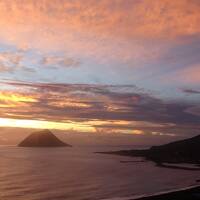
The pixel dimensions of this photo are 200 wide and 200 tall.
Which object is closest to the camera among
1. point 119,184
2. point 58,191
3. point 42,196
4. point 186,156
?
point 42,196

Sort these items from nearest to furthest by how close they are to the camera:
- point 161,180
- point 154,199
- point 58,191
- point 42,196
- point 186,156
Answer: point 154,199
point 42,196
point 58,191
point 161,180
point 186,156

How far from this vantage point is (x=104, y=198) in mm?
57312

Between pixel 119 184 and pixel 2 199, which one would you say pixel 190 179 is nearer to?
pixel 119 184

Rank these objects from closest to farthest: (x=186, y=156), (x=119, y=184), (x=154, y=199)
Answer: (x=154, y=199) → (x=119, y=184) → (x=186, y=156)

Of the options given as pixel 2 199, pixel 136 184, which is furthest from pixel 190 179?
pixel 2 199

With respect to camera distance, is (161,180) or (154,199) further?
(161,180)

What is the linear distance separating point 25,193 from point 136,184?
84.5 ft

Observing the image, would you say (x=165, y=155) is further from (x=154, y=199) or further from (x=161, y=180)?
(x=154, y=199)

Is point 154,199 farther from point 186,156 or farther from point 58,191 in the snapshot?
point 186,156

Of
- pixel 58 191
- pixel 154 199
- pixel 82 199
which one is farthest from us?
pixel 58 191

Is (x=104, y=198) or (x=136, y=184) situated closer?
(x=104, y=198)

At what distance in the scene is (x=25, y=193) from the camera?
6519cm

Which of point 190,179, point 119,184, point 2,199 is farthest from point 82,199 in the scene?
point 190,179

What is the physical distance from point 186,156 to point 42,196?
138029 millimetres
